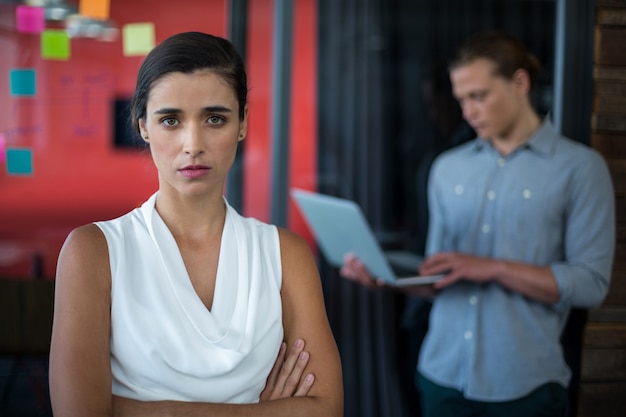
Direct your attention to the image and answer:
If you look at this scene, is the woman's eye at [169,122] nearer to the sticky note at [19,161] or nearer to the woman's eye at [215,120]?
the woman's eye at [215,120]

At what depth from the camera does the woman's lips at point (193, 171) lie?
1.42 metres

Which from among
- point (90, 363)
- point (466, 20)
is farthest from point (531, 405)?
point (466, 20)

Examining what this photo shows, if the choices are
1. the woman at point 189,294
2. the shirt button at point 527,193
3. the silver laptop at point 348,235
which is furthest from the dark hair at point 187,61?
the shirt button at point 527,193

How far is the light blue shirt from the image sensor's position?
2.27 metres

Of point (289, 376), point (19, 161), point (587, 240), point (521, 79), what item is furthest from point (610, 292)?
point (19, 161)

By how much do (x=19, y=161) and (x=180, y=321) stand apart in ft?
6.49

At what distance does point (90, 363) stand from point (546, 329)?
151 cm

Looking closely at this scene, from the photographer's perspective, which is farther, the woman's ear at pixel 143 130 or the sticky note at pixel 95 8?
the sticky note at pixel 95 8

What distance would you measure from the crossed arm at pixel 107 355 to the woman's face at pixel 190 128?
20 cm

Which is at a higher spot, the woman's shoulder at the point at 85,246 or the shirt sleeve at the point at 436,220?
the woman's shoulder at the point at 85,246

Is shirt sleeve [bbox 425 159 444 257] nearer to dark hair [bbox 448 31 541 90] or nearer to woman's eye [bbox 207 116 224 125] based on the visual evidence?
dark hair [bbox 448 31 541 90]

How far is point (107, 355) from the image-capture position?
136 cm

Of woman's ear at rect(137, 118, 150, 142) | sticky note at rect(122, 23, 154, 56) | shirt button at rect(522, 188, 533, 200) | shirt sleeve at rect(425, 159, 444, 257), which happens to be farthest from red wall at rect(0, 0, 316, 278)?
woman's ear at rect(137, 118, 150, 142)

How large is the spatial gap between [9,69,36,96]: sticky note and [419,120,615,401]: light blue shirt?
1.79 metres
